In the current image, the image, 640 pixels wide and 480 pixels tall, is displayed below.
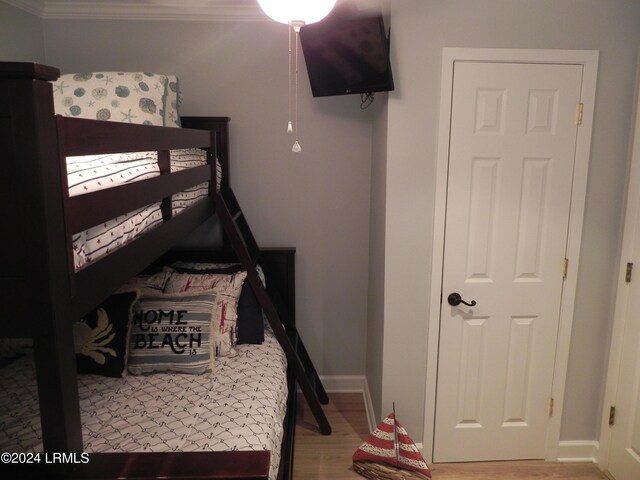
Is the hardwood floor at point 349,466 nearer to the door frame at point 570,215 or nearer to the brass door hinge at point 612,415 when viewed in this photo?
the door frame at point 570,215

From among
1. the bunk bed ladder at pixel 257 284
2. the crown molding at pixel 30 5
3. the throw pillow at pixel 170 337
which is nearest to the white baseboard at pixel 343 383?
the bunk bed ladder at pixel 257 284

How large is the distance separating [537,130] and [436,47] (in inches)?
24.5

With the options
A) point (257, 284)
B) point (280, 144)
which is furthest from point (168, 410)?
point (280, 144)

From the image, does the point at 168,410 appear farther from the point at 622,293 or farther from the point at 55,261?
the point at 622,293

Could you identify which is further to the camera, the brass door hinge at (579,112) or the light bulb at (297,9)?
the brass door hinge at (579,112)

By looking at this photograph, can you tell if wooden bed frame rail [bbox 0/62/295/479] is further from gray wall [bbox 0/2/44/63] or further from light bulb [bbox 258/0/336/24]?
gray wall [bbox 0/2/44/63]

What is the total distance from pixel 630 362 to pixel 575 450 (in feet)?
1.98

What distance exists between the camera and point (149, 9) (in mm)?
2756

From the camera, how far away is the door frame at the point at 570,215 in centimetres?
218

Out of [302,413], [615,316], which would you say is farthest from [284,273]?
[615,316]

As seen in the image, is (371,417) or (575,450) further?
(371,417)

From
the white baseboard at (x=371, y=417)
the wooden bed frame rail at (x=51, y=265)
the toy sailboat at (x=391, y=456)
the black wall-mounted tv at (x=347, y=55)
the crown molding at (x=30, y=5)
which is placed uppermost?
the crown molding at (x=30, y=5)

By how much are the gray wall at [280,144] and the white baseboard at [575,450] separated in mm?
1283

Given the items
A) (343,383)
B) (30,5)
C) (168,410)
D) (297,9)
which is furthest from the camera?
(343,383)
